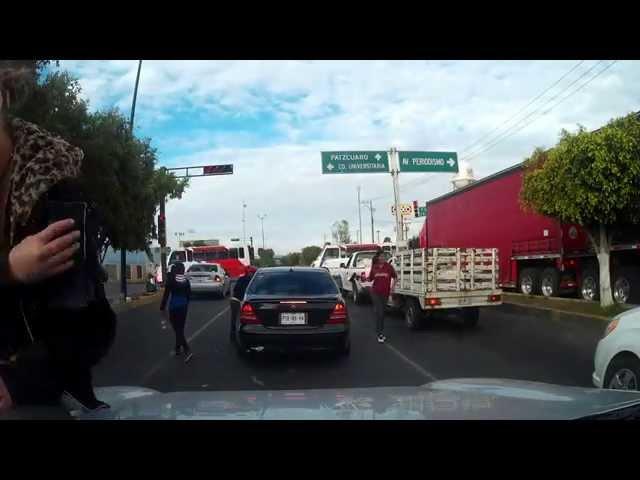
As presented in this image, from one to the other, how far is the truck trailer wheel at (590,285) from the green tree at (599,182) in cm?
186

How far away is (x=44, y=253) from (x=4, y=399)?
493 millimetres

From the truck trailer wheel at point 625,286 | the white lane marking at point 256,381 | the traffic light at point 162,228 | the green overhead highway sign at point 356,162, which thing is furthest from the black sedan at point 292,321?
the green overhead highway sign at point 356,162

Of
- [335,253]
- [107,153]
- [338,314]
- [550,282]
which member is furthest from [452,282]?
[335,253]

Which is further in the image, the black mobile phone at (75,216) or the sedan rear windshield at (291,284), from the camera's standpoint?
the sedan rear windshield at (291,284)

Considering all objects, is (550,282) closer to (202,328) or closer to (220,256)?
(202,328)

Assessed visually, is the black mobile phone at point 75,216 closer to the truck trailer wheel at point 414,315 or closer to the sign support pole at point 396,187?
the truck trailer wheel at point 414,315

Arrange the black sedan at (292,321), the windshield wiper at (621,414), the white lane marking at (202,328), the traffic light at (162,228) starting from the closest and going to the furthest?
1. the windshield wiper at (621,414)
2. the black sedan at (292,321)
3. the white lane marking at (202,328)
4. the traffic light at (162,228)

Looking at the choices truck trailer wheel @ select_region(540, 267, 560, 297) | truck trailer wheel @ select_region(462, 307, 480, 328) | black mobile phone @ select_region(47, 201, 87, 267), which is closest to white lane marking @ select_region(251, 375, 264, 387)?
black mobile phone @ select_region(47, 201, 87, 267)

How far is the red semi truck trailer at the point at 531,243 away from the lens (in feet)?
45.8

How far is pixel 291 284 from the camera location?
8891mm
